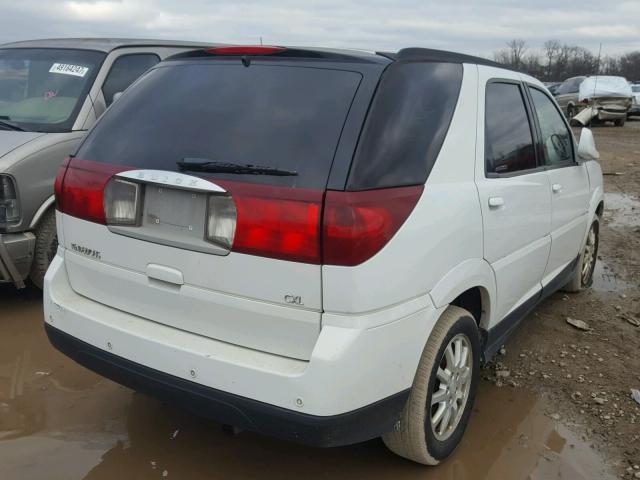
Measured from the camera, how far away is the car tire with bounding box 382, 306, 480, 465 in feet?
8.09

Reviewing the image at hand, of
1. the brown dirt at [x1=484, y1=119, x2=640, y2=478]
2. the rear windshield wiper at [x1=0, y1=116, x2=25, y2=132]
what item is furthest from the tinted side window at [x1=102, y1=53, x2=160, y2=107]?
the brown dirt at [x1=484, y1=119, x2=640, y2=478]

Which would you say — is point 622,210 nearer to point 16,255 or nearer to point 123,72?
point 123,72

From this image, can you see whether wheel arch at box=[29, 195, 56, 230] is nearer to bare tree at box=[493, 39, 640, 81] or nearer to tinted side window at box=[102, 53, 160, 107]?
tinted side window at box=[102, 53, 160, 107]

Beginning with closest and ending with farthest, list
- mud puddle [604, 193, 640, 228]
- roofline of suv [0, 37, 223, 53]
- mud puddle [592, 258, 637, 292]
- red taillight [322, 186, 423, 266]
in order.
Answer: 1. red taillight [322, 186, 423, 266]
2. roofline of suv [0, 37, 223, 53]
3. mud puddle [592, 258, 637, 292]
4. mud puddle [604, 193, 640, 228]

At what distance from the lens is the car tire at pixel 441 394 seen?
8.09 ft

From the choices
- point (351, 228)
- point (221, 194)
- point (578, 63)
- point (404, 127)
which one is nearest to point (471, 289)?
point (404, 127)

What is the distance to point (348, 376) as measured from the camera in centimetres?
209

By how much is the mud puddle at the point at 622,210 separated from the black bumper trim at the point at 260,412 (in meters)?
6.40

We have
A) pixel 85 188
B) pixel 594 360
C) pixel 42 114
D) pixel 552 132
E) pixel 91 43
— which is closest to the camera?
pixel 85 188

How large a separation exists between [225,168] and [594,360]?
9.40 ft

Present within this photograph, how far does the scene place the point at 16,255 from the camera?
4160mm

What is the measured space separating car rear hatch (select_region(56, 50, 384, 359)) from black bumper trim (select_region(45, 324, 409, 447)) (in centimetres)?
20

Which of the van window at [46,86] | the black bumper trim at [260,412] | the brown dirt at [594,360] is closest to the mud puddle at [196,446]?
the brown dirt at [594,360]

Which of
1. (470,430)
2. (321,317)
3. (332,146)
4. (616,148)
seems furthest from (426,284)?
(616,148)
